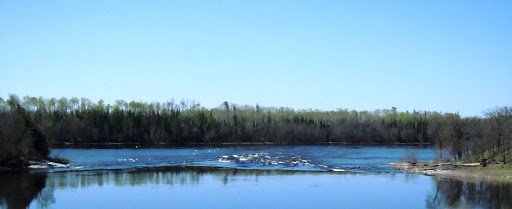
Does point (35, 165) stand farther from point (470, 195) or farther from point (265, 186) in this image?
point (470, 195)

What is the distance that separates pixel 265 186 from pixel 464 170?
1051 inches

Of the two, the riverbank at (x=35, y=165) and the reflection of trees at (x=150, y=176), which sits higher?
the riverbank at (x=35, y=165)

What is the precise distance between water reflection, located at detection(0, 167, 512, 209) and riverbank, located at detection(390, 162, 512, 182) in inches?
144

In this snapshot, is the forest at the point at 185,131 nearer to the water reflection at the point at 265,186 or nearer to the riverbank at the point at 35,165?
the riverbank at the point at 35,165

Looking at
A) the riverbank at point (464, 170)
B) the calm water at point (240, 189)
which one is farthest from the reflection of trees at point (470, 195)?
the riverbank at point (464, 170)

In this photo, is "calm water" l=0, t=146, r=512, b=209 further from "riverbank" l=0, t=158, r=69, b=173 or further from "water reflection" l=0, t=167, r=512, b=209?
"riverbank" l=0, t=158, r=69, b=173

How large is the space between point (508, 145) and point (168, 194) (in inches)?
1887

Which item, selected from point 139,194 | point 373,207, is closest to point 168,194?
point 139,194

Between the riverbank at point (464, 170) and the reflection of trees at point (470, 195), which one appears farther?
the riverbank at point (464, 170)

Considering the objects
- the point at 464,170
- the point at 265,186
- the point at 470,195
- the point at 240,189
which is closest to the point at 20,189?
the point at 240,189

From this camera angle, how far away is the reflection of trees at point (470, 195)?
42094 mm

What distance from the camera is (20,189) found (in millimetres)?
50781

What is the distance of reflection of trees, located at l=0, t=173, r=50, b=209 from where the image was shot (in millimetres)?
42428

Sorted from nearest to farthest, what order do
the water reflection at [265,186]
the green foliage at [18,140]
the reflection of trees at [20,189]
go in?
the reflection of trees at [20,189] → the water reflection at [265,186] → the green foliage at [18,140]
